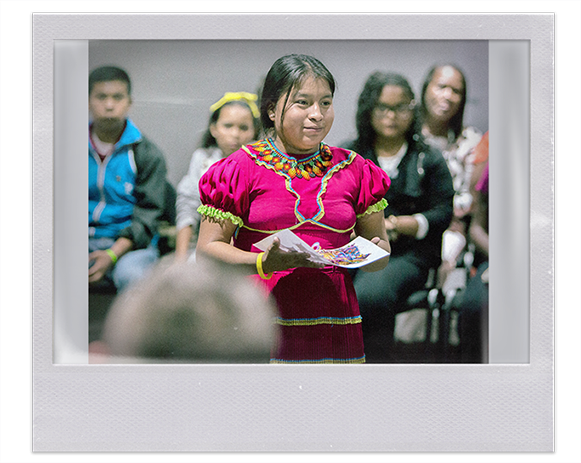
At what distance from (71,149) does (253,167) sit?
1.01 meters

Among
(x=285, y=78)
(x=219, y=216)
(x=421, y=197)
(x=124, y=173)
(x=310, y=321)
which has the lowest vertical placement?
(x=310, y=321)

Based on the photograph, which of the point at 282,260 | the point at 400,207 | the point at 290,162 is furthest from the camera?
the point at 400,207

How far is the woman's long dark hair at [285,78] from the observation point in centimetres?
606

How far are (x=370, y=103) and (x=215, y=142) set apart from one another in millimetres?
867

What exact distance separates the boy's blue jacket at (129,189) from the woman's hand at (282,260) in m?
0.66

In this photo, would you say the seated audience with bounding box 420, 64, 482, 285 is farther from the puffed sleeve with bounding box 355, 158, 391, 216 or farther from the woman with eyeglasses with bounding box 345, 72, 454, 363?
the puffed sleeve with bounding box 355, 158, 391, 216

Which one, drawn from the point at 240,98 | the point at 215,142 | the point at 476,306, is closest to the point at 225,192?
the point at 215,142

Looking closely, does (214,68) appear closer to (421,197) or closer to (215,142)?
(215,142)

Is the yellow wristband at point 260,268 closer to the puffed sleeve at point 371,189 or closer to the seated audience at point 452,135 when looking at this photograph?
the puffed sleeve at point 371,189

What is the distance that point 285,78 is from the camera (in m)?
6.07

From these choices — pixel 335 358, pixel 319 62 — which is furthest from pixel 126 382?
pixel 319 62

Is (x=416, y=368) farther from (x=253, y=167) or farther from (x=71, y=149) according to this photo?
(x=71, y=149)

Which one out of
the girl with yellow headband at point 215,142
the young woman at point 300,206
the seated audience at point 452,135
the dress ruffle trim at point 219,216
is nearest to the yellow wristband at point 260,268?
the young woman at point 300,206

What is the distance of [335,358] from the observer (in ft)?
20.1
